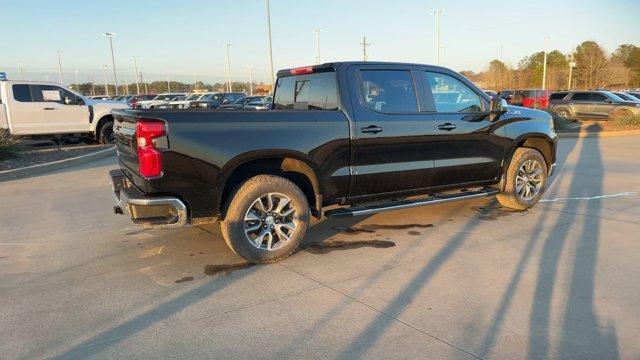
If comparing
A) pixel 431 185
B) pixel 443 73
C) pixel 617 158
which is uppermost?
pixel 443 73

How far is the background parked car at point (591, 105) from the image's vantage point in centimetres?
2131

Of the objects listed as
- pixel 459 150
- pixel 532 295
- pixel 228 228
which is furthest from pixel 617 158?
pixel 228 228

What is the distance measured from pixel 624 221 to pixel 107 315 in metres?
5.90

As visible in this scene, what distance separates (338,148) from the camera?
5.08 meters

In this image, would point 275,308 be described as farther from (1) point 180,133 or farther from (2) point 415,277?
(1) point 180,133

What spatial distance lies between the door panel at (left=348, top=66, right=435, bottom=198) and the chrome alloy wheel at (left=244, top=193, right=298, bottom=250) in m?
0.77

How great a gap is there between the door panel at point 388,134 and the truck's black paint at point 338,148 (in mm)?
12

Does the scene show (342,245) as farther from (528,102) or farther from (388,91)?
(528,102)

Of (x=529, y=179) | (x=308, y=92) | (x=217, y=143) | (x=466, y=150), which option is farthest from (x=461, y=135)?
(x=217, y=143)

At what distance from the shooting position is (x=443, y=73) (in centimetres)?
604

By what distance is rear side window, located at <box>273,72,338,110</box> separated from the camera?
17.7 feet

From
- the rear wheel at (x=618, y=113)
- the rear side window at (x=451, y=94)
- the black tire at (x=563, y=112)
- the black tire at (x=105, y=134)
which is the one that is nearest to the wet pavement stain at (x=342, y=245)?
the rear side window at (x=451, y=94)

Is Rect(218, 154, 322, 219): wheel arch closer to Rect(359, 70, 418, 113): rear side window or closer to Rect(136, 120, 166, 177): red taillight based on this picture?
Rect(136, 120, 166, 177): red taillight

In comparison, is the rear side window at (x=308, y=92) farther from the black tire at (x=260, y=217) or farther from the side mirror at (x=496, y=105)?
the side mirror at (x=496, y=105)
